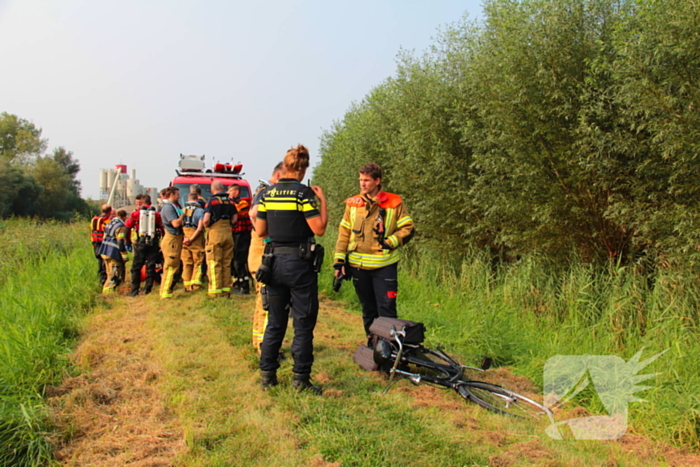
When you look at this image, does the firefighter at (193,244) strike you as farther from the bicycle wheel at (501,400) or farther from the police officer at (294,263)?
the bicycle wheel at (501,400)

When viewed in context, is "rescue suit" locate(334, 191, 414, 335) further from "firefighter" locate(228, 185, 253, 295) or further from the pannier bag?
"firefighter" locate(228, 185, 253, 295)

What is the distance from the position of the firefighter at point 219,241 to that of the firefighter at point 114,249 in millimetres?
1979

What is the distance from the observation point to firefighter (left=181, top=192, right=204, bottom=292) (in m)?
8.34

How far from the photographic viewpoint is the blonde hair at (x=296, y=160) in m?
4.11

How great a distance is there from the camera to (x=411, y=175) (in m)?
9.62

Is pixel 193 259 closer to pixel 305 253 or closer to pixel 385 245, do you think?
pixel 385 245

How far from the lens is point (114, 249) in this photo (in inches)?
347

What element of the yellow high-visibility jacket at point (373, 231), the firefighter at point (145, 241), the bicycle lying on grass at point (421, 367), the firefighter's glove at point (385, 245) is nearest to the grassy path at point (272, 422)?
the bicycle lying on grass at point (421, 367)

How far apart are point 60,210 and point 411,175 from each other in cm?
4782

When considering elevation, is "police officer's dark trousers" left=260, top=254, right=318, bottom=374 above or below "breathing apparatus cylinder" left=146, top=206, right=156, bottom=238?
below

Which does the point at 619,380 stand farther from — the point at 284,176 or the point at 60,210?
the point at 60,210

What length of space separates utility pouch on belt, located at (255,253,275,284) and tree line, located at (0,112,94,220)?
3188 cm

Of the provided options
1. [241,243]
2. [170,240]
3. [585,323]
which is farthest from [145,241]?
[585,323]

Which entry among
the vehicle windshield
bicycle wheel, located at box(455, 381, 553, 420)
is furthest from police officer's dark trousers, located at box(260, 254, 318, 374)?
the vehicle windshield
